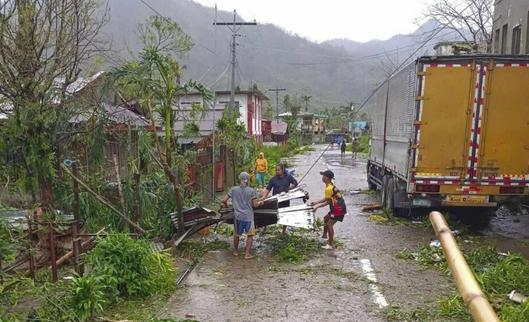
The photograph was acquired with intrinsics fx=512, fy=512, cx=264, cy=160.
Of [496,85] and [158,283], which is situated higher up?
[496,85]

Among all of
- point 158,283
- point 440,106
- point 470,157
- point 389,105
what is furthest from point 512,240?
point 158,283

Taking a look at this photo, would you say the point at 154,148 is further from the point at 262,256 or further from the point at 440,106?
the point at 440,106

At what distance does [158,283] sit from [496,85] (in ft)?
24.0

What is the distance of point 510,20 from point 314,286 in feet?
51.5

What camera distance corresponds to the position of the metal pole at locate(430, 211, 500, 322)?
1773 millimetres

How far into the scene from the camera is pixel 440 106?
1005cm

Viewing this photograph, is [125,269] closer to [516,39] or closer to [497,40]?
[516,39]

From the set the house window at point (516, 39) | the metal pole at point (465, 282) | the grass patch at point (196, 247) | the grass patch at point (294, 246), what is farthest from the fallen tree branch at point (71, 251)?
the house window at point (516, 39)

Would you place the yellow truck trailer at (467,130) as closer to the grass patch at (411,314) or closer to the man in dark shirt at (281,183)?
the man in dark shirt at (281,183)

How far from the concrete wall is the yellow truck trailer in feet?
27.0

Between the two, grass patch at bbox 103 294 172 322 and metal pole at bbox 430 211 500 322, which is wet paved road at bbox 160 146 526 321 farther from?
metal pole at bbox 430 211 500 322

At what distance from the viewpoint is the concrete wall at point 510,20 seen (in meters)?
16.8

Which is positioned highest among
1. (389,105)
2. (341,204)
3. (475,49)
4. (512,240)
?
(475,49)

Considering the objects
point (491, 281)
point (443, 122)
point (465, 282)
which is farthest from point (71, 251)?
point (443, 122)
